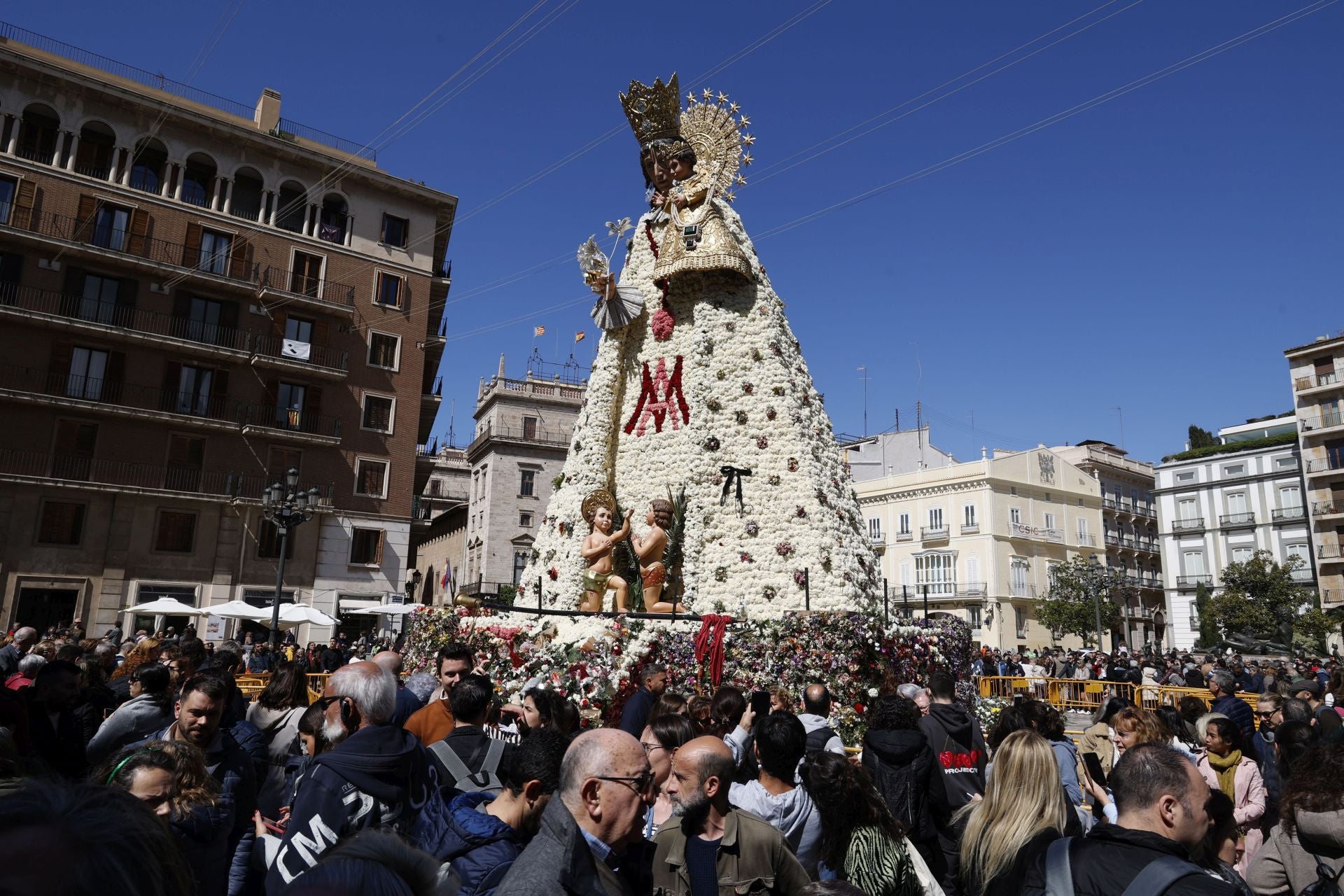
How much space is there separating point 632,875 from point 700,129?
1563 cm

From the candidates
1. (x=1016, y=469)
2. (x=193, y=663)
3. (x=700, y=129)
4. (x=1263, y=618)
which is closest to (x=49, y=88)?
(x=700, y=129)

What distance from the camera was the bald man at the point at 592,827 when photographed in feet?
8.61

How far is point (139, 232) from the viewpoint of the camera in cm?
2753

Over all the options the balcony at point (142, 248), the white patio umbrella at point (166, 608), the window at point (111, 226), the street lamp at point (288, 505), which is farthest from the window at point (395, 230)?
the street lamp at point (288, 505)

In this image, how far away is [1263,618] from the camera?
38.9 metres

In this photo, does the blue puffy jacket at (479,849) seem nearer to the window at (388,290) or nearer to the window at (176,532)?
the window at (176,532)

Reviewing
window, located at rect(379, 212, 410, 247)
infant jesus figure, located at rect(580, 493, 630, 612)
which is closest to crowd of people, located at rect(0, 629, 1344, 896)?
infant jesus figure, located at rect(580, 493, 630, 612)

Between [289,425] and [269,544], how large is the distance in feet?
13.2

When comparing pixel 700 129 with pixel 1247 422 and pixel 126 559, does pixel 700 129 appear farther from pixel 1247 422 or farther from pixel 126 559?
pixel 1247 422

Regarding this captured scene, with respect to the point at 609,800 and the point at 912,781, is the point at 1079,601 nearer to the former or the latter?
the point at 912,781

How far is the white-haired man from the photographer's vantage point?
351 cm

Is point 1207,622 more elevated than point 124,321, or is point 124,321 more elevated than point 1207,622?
point 124,321

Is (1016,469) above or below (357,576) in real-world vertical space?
above

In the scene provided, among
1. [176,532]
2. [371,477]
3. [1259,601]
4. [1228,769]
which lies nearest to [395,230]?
[371,477]
